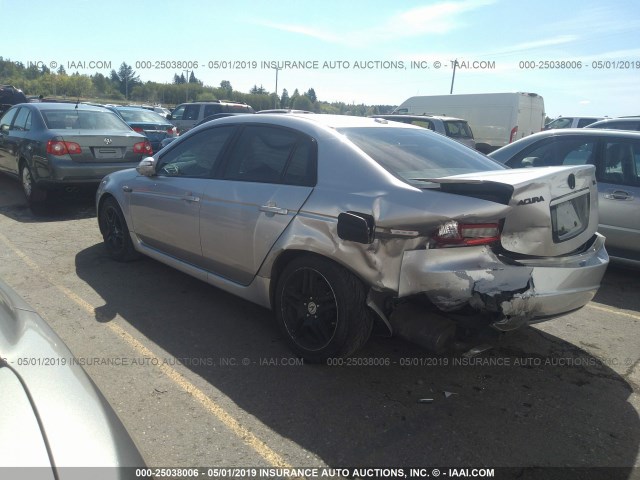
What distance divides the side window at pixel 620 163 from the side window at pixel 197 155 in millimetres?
4038

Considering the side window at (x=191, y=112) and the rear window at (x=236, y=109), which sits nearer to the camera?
the rear window at (x=236, y=109)

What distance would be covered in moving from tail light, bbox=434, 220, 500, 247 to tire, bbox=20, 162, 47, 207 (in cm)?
691

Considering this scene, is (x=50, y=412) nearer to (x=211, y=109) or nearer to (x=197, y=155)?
(x=197, y=155)

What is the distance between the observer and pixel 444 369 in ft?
11.1

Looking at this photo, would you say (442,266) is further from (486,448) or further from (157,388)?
(157,388)

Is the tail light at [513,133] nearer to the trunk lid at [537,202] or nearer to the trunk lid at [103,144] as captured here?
the trunk lid at [103,144]

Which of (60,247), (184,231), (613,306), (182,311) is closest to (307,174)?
(184,231)

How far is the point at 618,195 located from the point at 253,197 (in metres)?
3.92

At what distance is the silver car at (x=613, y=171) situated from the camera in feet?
16.6

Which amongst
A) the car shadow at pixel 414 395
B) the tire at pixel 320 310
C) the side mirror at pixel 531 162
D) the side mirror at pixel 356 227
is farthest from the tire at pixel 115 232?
the side mirror at pixel 531 162

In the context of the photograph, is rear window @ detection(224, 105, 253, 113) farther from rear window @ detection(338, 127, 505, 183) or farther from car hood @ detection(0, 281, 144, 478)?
car hood @ detection(0, 281, 144, 478)

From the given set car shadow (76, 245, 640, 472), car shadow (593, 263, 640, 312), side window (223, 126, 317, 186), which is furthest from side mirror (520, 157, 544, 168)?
side window (223, 126, 317, 186)

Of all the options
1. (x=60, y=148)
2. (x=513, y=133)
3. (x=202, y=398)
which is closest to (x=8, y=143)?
(x=60, y=148)

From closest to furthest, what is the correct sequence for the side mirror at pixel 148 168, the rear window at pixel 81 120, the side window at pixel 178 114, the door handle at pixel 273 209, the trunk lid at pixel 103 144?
the door handle at pixel 273 209, the side mirror at pixel 148 168, the trunk lid at pixel 103 144, the rear window at pixel 81 120, the side window at pixel 178 114
